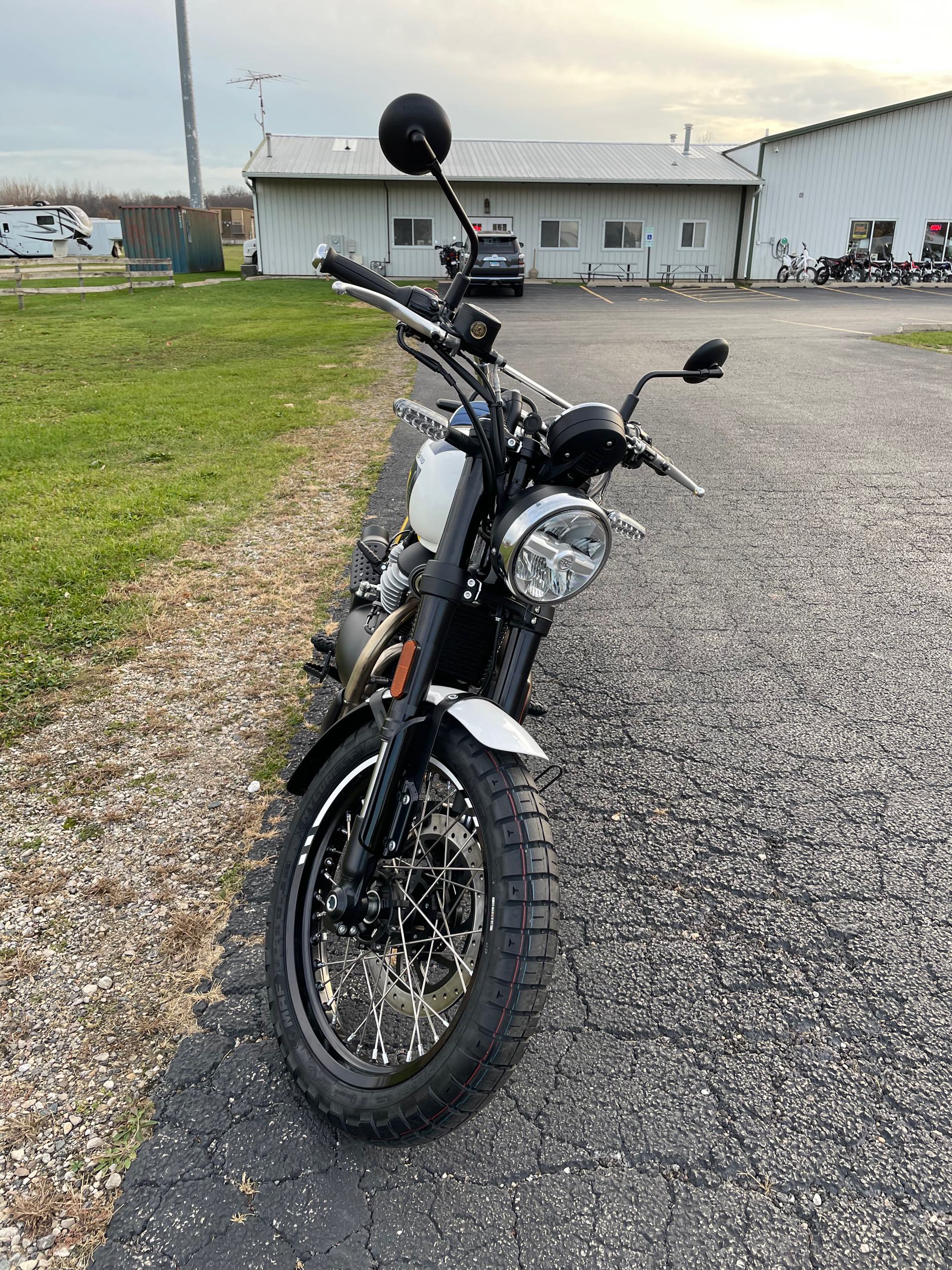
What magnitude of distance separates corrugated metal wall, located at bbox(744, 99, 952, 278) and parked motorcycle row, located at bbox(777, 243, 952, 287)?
2.53 ft

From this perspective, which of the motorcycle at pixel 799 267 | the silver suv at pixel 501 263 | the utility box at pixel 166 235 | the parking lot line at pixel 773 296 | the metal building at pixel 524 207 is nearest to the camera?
the silver suv at pixel 501 263

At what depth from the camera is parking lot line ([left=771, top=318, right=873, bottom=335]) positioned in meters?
17.3

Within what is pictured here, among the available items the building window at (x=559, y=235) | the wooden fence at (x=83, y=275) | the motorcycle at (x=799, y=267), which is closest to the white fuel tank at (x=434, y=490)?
the wooden fence at (x=83, y=275)

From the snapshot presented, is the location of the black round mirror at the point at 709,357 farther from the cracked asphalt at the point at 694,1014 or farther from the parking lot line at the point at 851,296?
the parking lot line at the point at 851,296

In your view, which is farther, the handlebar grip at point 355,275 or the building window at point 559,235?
the building window at point 559,235

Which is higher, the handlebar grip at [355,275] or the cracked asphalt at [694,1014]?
the handlebar grip at [355,275]

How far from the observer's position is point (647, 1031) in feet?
7.13

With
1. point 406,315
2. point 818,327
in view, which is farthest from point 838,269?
point 406,315

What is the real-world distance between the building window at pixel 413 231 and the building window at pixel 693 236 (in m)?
10.5

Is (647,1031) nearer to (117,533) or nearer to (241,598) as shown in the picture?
(241,598)

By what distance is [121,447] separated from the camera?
316 inches

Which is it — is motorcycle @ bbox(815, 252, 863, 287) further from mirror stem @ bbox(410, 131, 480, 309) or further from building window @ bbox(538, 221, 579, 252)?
mirror stem @ bbox(410, 131, 480, 309)

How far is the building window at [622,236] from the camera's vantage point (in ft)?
120

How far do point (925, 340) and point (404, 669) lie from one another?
1674 centimetres
